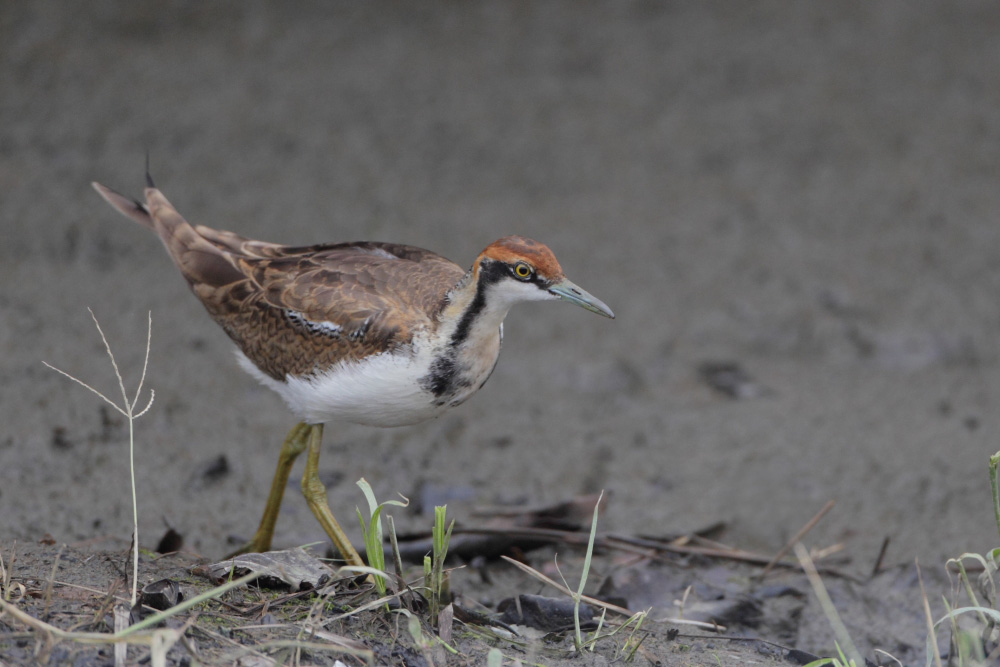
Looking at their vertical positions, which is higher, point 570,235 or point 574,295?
point 574,295

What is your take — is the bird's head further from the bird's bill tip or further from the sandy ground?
the sandy ground

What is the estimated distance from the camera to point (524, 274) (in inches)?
159

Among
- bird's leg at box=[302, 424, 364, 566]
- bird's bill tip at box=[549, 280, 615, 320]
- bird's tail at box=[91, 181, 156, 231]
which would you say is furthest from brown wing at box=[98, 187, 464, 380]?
bird's bill tip at box=[549, 280, 615, 320]

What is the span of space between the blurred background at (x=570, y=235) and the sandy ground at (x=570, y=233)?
24mm

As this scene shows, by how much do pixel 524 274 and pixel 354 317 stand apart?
0.73m

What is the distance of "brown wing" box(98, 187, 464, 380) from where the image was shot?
13.9ft

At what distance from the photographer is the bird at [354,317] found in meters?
4.06

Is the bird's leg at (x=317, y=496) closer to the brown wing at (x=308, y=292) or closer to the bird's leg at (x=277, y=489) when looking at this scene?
the bird's leg at (x=277, y=489)

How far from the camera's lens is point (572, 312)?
7.21 metres

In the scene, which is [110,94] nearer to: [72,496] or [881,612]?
[72,496]

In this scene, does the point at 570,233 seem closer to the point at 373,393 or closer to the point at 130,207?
the point at 130,207

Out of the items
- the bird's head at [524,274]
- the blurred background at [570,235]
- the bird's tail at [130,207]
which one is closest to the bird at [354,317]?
the bird's head at [524,274]

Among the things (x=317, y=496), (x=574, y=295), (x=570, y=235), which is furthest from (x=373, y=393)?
(x=570, y=235)

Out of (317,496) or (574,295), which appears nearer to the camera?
(574,295)
